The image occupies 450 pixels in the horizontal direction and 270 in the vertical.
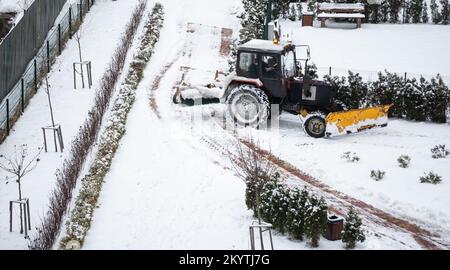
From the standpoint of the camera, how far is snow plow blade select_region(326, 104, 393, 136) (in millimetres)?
15180

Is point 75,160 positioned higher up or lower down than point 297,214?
higher up

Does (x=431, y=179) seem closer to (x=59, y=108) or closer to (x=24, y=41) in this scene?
(x=59, y=108)

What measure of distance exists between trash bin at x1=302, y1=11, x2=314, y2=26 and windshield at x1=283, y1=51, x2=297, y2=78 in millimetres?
11237

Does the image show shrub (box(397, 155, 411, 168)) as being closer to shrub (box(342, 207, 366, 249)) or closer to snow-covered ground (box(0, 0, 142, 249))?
shrub (box(342, 207, 366, 249))

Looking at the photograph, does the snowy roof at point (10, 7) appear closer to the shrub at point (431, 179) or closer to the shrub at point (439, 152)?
the shrub at point (439, 152)

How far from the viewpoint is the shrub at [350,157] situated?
1370 cm

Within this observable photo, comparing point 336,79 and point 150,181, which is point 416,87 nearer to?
point 336,79

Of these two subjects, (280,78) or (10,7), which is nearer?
(280,78)

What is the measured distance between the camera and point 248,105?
16.2 metres

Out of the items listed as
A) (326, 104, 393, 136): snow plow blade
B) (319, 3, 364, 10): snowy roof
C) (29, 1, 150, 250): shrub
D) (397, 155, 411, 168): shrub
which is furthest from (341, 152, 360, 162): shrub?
(319, 3, 364, 10): snowy roof

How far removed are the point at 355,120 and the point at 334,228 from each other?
554 centimetres

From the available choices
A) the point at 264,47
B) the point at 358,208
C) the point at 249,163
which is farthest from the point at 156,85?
the point at 358,208

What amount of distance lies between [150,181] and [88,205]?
173 cm

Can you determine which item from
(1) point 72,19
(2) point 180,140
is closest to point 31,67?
(1) point 72,19
